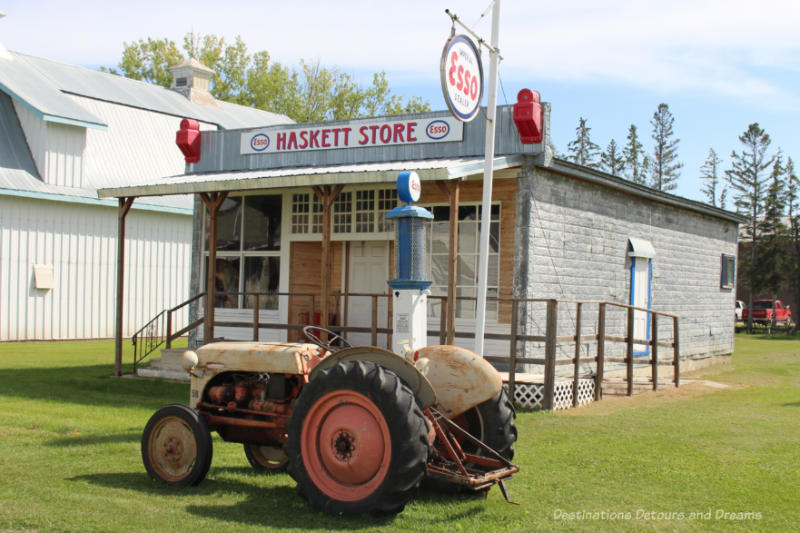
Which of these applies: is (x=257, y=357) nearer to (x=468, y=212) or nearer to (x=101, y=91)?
(x=468, y=212)

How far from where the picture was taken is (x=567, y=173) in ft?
44.7

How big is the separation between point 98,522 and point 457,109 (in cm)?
588

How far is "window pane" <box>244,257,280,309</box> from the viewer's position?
1585 cm

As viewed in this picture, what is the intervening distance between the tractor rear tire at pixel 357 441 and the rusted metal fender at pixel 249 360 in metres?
0.64

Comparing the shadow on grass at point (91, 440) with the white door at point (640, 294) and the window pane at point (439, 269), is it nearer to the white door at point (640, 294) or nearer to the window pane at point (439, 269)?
the window pane at point (439, 269)

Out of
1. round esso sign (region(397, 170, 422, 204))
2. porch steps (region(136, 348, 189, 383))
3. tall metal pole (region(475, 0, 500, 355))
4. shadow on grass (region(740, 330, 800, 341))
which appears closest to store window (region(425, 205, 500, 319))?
tall metal pole (region(475, 0, 500, 355))

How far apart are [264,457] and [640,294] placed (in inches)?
411

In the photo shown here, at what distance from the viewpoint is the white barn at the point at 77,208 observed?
72.2 feet

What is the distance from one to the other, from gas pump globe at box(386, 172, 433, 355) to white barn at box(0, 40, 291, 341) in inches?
583

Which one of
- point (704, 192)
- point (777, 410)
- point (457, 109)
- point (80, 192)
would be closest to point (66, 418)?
point (457, 109)

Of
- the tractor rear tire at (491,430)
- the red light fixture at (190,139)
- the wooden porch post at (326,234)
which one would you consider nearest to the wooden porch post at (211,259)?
the wooden porch post at (326,234)

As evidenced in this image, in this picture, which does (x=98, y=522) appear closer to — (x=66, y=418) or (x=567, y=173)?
(x=66, y=418)

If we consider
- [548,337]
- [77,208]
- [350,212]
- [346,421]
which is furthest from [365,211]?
[77,208]

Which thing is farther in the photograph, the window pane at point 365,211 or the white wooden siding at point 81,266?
the white wooden siding at point 81,266
